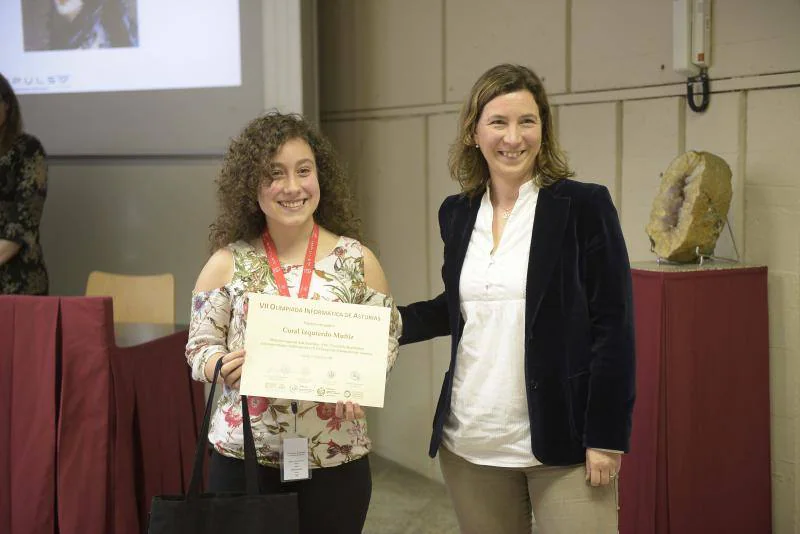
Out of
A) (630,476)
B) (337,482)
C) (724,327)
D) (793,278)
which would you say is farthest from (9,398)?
(793,278)

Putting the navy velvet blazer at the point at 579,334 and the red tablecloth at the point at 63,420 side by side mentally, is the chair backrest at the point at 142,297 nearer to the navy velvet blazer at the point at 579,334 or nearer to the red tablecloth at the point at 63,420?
the red tablecloth at the point at 63,420

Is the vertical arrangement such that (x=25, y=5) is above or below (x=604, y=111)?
above

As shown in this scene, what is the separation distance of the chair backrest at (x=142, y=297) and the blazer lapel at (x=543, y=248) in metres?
2.10

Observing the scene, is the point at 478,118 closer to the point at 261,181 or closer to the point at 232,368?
the point at 261,181

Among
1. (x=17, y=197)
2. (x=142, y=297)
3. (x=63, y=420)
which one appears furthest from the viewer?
(x=17, y=197)

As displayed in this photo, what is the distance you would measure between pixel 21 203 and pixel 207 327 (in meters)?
2.31

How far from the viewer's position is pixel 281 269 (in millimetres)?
1776

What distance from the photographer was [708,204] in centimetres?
273

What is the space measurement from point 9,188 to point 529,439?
2.78m

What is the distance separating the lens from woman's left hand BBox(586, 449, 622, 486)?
169 centimetres

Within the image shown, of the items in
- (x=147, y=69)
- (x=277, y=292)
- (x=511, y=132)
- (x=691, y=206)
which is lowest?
(x=277, y=292)

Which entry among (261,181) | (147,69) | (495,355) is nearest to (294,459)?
(495,355)

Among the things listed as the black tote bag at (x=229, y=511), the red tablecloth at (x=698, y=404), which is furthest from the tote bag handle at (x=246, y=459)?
the red tablecloth at (x=698, y=404)

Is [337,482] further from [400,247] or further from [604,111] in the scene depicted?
[400,247]
